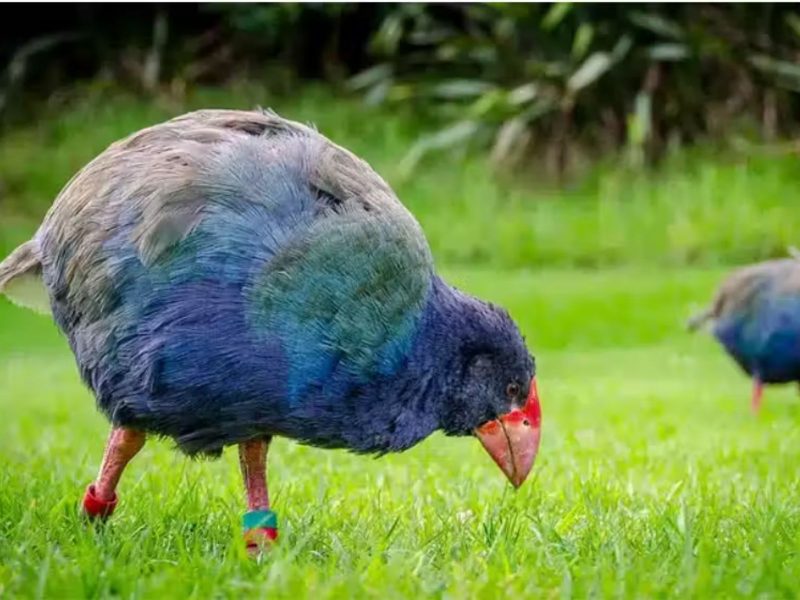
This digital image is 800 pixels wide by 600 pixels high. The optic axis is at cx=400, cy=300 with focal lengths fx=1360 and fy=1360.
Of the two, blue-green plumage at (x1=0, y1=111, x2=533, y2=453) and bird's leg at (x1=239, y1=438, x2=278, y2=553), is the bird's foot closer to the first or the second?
bird's leg at (x1=239, y1=438, x2=278, y2=553)

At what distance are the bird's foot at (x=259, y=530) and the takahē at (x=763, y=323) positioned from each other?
4163 millimetres

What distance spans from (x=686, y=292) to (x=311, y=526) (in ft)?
22.0

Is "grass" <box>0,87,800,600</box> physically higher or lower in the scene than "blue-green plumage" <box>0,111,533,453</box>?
lower

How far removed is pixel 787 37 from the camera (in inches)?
525

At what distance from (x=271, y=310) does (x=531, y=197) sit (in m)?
9.69

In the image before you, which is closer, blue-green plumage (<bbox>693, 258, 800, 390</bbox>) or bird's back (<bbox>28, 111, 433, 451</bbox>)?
bird's back (<bbox>28, 111, 433, 451</bbox>)

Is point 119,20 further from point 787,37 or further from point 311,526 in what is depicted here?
point 311,526

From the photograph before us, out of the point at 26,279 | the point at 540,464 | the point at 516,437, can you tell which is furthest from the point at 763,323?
the point at 26,279

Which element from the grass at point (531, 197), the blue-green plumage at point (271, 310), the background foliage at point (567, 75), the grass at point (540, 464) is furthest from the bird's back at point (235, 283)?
the background foliage at point (567, 75)

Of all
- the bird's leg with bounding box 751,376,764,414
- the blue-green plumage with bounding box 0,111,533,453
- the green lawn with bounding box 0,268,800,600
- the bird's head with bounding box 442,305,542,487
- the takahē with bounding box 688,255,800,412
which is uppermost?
the blue-green plumage with bounding box 0,111,533,453

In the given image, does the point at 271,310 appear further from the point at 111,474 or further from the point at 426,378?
→ the point at 111,474

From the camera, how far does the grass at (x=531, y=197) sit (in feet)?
35.8

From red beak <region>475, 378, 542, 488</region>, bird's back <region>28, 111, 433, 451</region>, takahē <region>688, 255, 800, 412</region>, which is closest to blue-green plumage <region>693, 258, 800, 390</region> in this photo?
takahē <region>688, 255, 800, 412</region>

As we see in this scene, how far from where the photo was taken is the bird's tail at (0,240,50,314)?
3.40 meters
